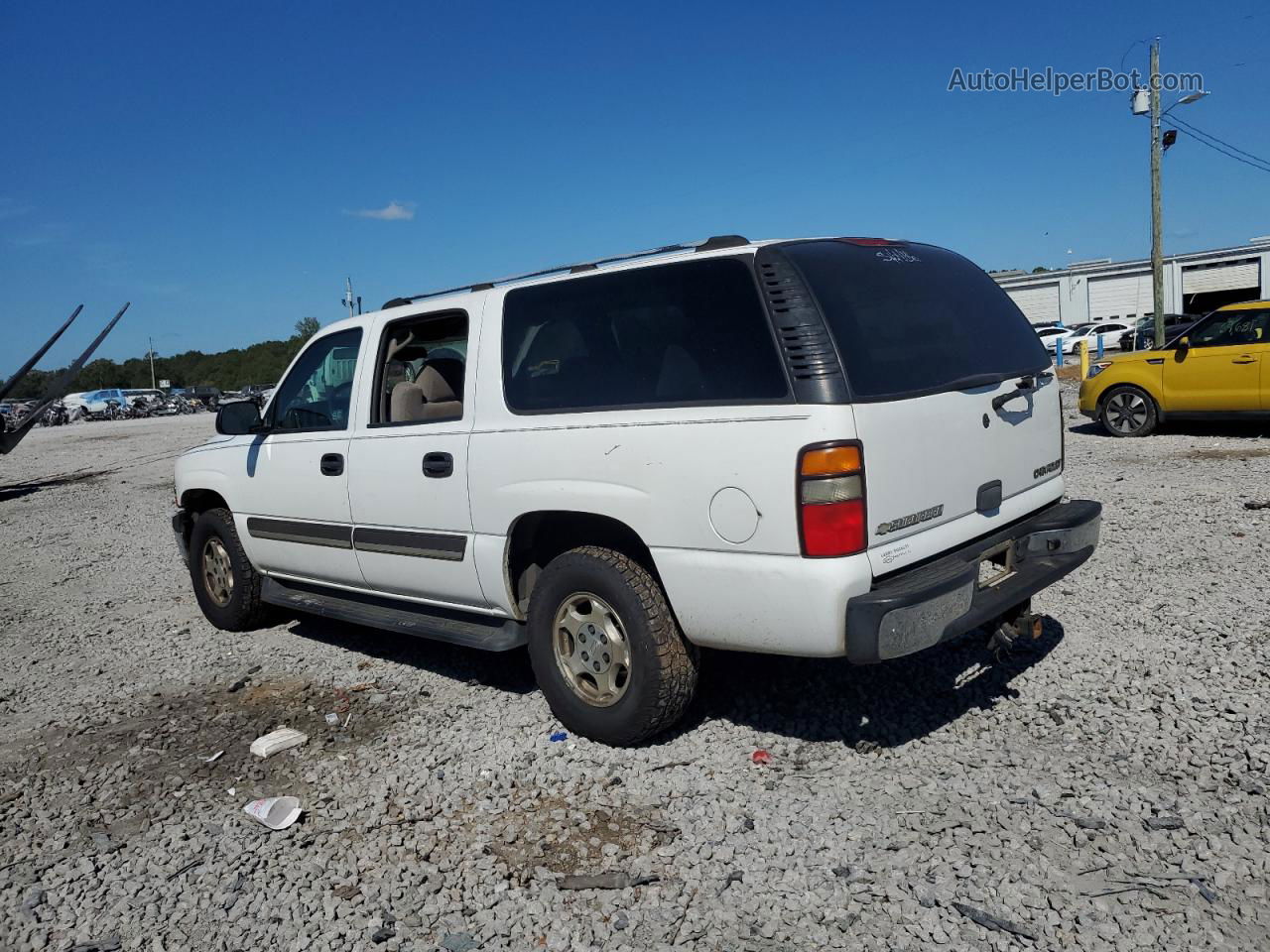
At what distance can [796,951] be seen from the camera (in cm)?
264

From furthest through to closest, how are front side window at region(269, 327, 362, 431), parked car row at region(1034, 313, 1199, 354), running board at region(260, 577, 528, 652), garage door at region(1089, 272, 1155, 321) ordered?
garage door at region(1089, 272, 1155, 321) → parked car row at region(1034, 313, 1199, 354) → front side window at region(269, 327, 362, 431) → running board at region(260, 577, 528, 652)

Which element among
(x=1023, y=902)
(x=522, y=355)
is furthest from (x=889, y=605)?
(x=522, y=355)

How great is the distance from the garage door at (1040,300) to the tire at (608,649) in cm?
6162

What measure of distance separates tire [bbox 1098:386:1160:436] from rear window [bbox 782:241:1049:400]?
8.97m

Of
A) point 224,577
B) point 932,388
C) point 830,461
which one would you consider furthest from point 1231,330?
point 224,577

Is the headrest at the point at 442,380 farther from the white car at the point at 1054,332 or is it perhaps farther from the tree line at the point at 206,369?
the tree line at the point at 206,369

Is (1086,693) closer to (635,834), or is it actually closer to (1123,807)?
(1123,807)

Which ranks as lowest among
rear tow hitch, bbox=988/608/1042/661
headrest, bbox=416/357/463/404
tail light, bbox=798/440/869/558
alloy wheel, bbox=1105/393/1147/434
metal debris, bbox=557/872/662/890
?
metal debris, bbox=557/872/662/890

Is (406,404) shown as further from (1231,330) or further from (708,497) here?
(1231,330)

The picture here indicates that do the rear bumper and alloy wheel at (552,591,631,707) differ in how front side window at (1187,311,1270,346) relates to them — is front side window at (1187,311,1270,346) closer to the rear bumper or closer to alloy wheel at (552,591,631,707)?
the rear bumper

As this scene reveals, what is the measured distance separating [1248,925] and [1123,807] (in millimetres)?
659

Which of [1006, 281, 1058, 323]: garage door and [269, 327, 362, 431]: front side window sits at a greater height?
[1006, 281, 1058, 323]: garage door

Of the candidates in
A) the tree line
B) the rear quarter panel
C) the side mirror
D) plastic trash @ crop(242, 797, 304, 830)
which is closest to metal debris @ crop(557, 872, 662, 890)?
the rear quarter panel

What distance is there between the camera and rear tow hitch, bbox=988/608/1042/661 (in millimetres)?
4121
